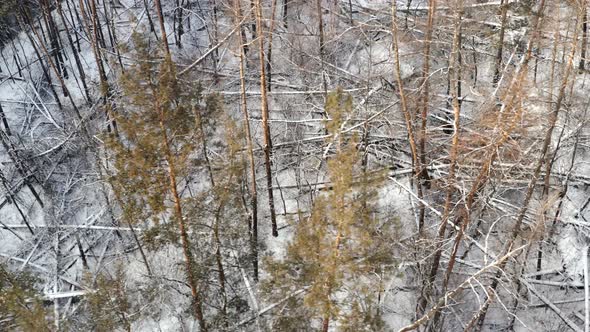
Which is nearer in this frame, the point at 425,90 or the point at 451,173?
the point at 451,173

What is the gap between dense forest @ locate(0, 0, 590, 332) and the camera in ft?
43.2

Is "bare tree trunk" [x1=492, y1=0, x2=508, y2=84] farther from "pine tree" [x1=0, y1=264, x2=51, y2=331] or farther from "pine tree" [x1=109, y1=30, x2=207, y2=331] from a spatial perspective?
"pine tree" [x1=0, y1=264, x2=51, y2=331]

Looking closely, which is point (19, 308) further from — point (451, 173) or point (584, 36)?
point (584, 36)

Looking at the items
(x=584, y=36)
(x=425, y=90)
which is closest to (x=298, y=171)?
(x=425, y=90)

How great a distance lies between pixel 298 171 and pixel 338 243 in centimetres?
949

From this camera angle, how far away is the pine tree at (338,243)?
1145 centimetres

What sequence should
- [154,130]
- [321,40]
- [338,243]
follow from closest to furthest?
[338,243] < [154,130] < [321,40]

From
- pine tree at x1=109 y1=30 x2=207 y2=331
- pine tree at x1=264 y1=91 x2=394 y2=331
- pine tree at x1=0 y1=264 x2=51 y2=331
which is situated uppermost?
pine tree at x1=109 y1=30 x2=207 y2=331

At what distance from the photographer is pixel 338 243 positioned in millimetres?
12078

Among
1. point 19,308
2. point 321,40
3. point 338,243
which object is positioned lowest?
point 19,308

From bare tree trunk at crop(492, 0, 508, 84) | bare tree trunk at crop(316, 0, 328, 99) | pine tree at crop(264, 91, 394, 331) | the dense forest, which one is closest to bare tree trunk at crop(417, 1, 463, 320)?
the dense forest

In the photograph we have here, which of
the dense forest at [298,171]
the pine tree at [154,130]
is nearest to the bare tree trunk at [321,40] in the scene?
the dense forest at [298,171]

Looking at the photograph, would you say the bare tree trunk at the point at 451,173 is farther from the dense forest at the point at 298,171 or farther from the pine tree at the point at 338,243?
the pine tree at the point at 338,243

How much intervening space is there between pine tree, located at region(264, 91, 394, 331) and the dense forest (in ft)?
0.14
